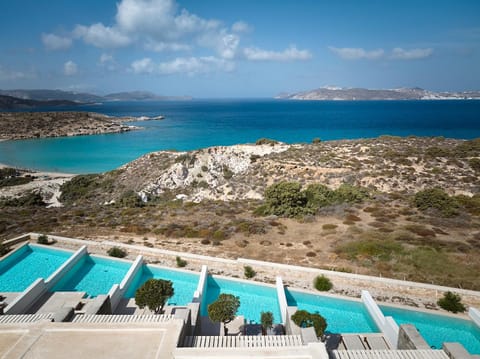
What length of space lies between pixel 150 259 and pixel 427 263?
47.9 feet

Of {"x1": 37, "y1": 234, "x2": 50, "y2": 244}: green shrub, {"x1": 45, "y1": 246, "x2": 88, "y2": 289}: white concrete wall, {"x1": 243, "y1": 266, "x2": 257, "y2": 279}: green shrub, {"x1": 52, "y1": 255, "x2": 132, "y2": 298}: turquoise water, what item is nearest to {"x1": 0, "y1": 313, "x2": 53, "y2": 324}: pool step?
{"x1": 52, "y1": 255, "x2": 132, "y2": 298}: turquoise water

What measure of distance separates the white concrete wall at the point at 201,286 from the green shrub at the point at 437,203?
1624 centimetres

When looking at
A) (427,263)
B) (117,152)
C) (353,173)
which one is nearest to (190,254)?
(427,263)

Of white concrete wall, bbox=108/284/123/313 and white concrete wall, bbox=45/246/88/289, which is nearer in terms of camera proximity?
white concrete wall, bbox=108/284/123/313

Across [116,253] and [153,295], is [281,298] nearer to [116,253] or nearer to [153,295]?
[153,295]

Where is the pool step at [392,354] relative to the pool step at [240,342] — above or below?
below

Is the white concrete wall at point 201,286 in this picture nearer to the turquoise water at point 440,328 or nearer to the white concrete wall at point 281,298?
the white concrete wall at point 281,298

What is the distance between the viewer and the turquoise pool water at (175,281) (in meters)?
13.1

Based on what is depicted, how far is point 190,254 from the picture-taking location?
15.7 metres

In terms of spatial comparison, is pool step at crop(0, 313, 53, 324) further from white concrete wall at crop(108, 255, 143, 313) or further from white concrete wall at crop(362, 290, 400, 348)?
white concrete wall at crop(362, 290, 400, 348)

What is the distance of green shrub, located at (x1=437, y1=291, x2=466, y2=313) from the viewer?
11523mm

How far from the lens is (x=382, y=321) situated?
10.6 meters

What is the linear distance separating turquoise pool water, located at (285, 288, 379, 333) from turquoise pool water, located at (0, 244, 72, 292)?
515 inches

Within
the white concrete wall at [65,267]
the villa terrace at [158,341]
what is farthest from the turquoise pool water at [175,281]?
the white concrete wall at [65,267]
